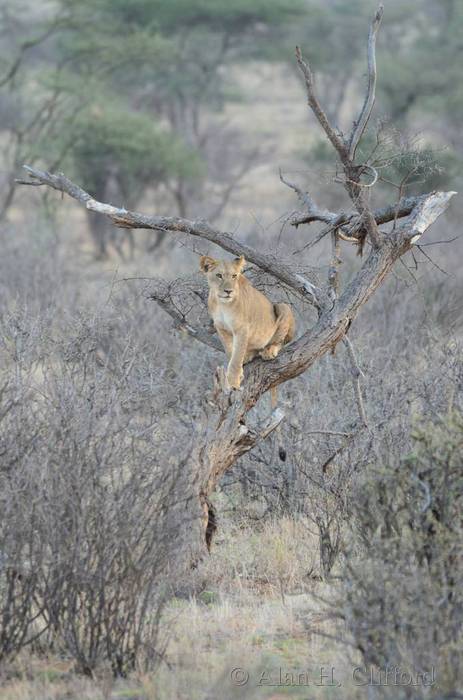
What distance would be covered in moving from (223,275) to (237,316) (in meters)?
0.27

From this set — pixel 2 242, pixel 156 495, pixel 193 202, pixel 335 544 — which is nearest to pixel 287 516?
pixel 335 544

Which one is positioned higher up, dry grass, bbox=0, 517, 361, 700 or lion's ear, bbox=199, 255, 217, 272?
lion's ear, bbox=199, 255, 217, 272

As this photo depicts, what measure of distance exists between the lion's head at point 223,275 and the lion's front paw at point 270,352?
19.6 inches

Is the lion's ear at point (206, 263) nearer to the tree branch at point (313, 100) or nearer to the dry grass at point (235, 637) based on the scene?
the tree branch at point (313, 100)

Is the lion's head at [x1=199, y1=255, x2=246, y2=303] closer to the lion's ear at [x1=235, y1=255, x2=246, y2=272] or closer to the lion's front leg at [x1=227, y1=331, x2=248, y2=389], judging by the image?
the lion's ear at [x1=235, y1=255, x2=246, y2=272]

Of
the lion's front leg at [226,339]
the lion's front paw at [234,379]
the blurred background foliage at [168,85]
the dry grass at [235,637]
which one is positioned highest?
the blurred background foliage at [168,85]

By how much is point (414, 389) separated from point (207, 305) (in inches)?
107

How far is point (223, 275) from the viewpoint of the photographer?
718 centimetres

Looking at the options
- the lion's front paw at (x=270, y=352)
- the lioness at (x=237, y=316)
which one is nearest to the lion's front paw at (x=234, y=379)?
the lioness at (x=237, y=316)

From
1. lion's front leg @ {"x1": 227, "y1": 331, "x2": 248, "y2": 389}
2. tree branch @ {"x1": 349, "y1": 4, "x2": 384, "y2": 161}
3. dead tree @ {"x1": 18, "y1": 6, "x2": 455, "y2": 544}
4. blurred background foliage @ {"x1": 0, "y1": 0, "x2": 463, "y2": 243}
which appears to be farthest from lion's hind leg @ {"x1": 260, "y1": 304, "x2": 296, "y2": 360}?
blurred background foliage @ {"x1": 0, "y1": 0, "x2": 463, "y2": 243}

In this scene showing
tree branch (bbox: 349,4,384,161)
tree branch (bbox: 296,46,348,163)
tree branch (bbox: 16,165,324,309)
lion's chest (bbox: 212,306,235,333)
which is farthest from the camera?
lion's chest (bbox: 212,306,235,333)

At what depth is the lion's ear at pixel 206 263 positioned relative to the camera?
721 centimetres

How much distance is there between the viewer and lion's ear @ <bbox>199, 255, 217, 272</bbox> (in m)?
7.21

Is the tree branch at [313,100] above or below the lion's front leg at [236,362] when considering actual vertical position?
above
